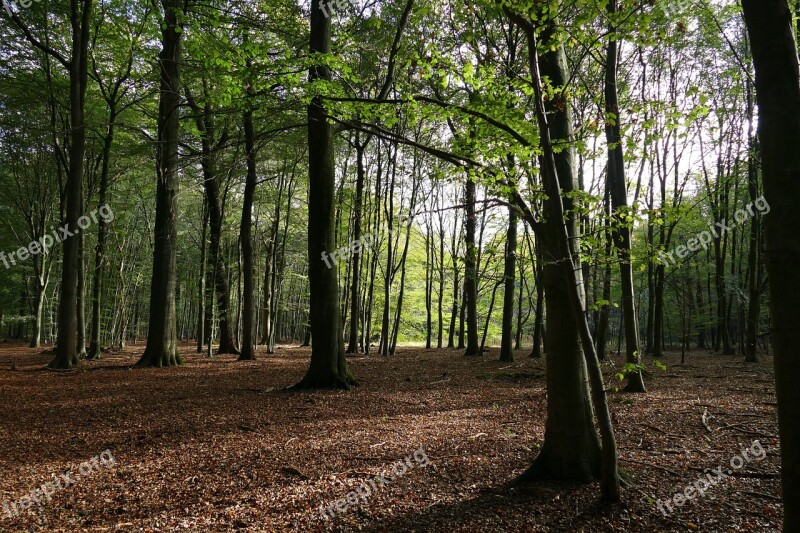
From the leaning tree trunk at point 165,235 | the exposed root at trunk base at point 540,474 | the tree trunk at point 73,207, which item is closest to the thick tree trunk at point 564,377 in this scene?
the exposed root at trunk base at point 540,474

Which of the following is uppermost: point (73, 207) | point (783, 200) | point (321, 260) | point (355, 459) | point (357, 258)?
point (73, 207)

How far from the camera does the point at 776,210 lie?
192cm

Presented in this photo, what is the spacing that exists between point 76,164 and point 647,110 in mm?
13248

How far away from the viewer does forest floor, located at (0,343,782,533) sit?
3.26 m

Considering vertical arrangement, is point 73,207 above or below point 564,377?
above

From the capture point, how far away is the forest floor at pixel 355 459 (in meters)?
3.26

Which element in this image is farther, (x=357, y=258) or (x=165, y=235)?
(x=357, y=258)

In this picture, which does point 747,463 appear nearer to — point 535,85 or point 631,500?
point 631,500

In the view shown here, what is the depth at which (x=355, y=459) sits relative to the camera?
182 inches

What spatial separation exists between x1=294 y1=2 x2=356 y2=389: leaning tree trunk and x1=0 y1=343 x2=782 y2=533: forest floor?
550mm

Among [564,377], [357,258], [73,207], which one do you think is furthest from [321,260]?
[357,258]

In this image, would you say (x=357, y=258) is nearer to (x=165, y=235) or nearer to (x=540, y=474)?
(x=165, y=235)

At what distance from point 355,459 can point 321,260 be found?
193 inches

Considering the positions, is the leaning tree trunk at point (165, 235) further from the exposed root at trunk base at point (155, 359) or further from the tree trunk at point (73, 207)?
the tree trunk at point (73, 207)
